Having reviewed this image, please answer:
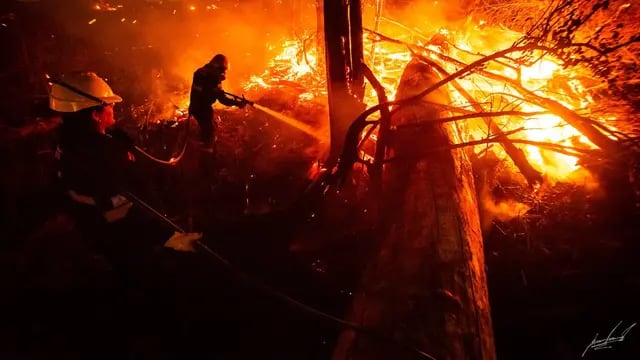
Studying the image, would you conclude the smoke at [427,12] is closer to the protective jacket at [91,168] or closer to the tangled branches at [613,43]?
the tangled branches at [613,43]

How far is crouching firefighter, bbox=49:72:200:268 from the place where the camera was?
331 centimetres

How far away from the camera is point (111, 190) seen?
3406 millimetres

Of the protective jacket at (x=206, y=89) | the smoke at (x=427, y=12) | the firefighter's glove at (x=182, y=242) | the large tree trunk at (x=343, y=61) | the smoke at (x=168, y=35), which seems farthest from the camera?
the smoke at (x=427, y=12)

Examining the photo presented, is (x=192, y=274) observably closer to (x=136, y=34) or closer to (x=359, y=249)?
(x=359, y=249)

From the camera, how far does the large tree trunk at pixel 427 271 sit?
7.02 ft

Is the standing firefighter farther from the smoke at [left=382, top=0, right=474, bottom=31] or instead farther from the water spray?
the smoke at [left=382, top=0, right=474, bottom=31]

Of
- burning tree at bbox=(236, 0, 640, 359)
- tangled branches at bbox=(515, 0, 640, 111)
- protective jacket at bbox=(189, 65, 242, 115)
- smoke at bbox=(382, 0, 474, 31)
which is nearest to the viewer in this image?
burning tree at bbox=(236, 0, 640, 359)

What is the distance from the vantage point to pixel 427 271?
2480mm

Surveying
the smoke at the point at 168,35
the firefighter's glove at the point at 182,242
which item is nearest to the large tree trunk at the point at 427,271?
the firefighter's glove at the point at 182,242

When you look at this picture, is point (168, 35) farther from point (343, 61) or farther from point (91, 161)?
point (343, 61)

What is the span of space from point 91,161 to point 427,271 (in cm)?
295

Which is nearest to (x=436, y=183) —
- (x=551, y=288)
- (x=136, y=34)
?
(x=551, y=288)

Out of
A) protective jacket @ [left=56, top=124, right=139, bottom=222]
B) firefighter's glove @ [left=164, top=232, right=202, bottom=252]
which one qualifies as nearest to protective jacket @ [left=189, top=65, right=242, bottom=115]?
protective jacket @ [left=56, top=124, right=139, bottom=222]

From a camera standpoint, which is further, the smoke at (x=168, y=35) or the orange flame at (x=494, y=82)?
the smoke at (x=168, y=35)
